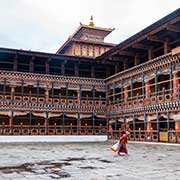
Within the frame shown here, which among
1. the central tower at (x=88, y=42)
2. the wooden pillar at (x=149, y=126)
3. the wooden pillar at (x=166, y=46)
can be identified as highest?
the central tower at (x=88, y=42)

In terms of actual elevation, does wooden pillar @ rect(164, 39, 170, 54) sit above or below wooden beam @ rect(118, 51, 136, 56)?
below

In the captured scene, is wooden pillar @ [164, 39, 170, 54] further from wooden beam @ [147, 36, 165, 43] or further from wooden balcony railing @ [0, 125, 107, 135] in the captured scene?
wooden balcony railing @ [0, 125, 107, 135]

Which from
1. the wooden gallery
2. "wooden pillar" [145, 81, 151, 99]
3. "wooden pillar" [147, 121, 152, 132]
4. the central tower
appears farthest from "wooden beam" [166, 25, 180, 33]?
the central tower

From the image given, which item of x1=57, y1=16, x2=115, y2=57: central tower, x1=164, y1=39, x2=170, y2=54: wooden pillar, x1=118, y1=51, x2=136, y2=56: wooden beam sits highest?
x1=57, y1=16, x2=115, y2=57: central tower

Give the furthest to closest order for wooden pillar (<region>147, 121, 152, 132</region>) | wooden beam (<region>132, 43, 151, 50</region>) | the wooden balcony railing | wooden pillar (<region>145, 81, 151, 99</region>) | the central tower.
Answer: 1. the central tower
2. the wooden balcony railing
3. wooden beam (<region>132, 43, 151, 50</region>)
4. wooden pillar (<region>145, 81, 151, 99</region>)
5. wooden pillar (<region>147, 121, 152, 132</region>)

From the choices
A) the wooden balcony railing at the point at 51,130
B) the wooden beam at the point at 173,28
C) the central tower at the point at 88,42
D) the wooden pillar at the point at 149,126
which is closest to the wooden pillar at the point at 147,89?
the wooden pillar at the point at 149,126

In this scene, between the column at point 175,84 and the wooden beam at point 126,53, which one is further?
the wooden beam at point 126,53

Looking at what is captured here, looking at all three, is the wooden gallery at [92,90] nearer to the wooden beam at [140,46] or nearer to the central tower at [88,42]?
the wooden beam at [140,46]

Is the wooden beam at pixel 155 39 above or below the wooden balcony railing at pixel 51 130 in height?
above

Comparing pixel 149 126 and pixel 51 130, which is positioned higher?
pixel 149 126

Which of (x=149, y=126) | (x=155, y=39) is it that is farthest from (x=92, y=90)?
(x=155, y=39)

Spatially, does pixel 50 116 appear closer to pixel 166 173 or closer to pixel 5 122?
pixel 5 122

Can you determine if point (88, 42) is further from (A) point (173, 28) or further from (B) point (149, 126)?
(A) point (173, 28)

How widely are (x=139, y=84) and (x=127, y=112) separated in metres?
3.31
